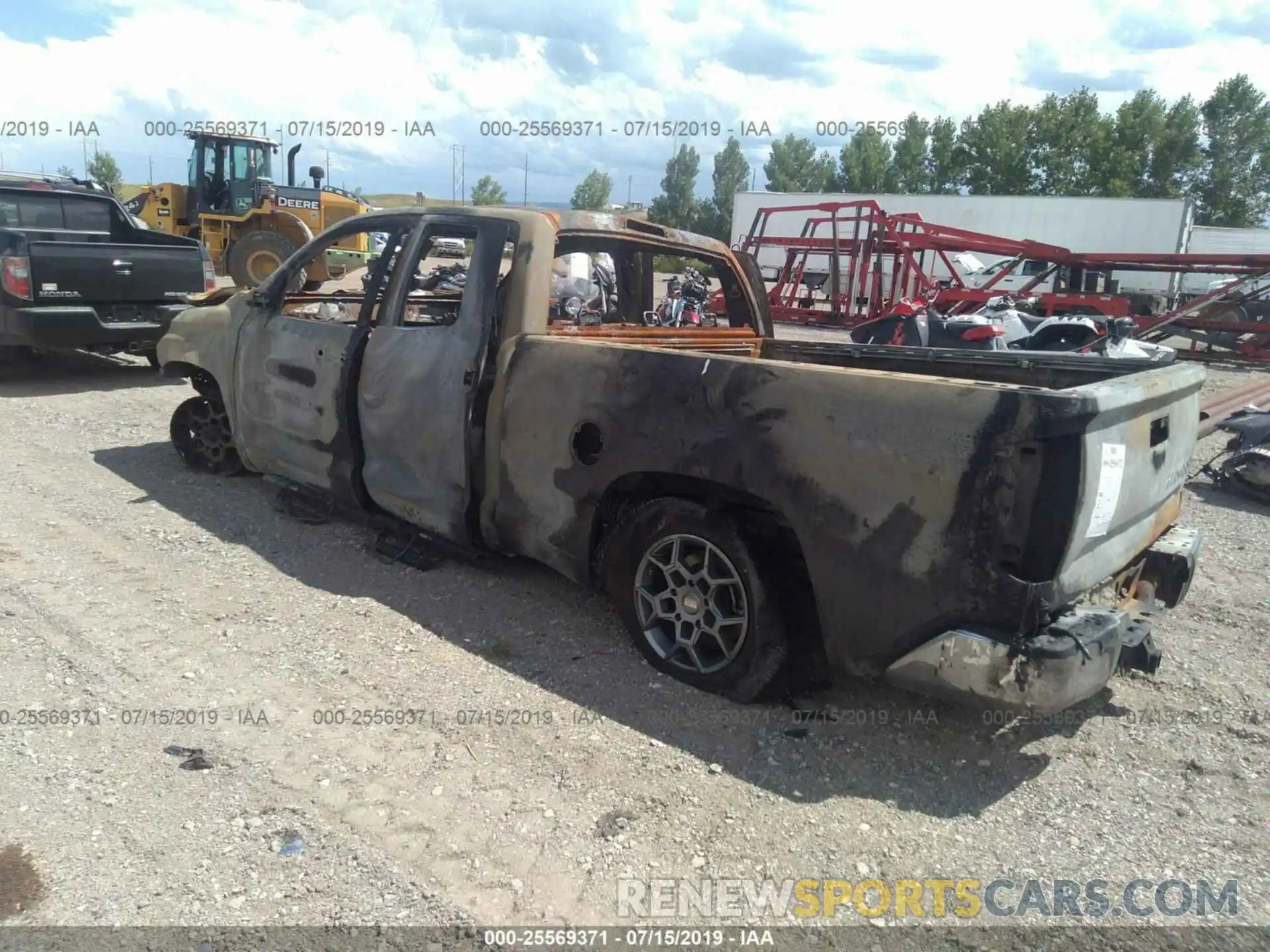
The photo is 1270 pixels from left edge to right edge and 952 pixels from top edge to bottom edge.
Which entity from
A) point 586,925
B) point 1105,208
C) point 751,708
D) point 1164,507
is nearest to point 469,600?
point 751,708

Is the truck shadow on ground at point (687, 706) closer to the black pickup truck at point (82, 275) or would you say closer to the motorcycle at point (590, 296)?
the motorcycle at point (590, 296)

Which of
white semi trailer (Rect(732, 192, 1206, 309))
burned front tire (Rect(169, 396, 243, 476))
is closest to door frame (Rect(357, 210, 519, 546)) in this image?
burned front tire (Rect(169, 396, 243, 476))

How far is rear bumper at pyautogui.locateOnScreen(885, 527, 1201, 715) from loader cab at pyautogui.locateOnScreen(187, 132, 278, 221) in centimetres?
1807

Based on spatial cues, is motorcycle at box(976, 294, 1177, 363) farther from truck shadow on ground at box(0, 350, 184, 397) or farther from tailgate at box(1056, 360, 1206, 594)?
truck shadow on ground at box(0, 350, 184, 397)

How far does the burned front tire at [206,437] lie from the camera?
613 cm

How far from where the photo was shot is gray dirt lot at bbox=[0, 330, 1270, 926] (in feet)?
8.52

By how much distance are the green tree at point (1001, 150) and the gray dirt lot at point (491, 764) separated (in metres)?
56.7

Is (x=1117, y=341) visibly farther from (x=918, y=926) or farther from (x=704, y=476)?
(x=918, y=926)

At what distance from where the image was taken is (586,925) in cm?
243

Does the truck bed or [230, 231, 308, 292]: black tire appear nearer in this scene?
the truck bed

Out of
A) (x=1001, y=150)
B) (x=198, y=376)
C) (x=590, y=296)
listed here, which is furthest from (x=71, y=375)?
(x=1001, y=150)

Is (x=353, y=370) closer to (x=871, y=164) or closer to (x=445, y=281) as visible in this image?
(x=445, y=281)

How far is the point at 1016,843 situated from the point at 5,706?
351 centimetres

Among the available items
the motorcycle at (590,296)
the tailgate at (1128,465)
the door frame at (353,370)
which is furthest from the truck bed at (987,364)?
the door frame at (353,370)
